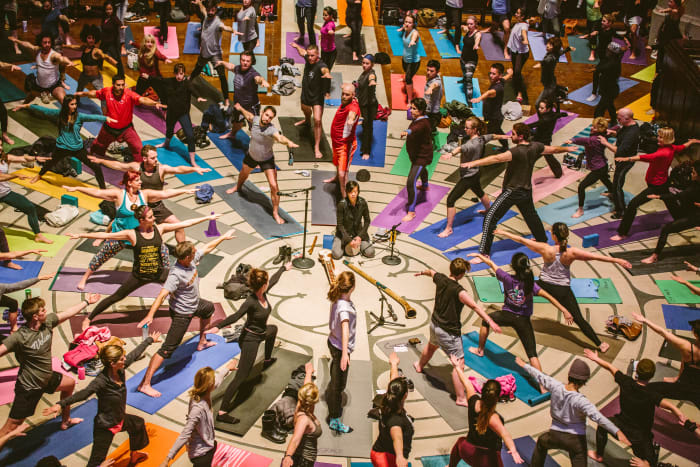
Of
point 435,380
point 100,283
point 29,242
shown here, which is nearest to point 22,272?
point 29,242

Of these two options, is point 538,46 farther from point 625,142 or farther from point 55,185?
point 55,185

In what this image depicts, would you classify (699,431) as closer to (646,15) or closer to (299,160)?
(299,160)

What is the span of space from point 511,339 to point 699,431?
8.10 ft

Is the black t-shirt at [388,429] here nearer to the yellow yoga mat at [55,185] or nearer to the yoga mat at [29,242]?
the yoga mat at [29,242]

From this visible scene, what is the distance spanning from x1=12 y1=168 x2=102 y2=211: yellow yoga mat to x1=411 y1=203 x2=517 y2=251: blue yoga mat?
5.53 m

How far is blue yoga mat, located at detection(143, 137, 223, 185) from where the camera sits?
1259cm

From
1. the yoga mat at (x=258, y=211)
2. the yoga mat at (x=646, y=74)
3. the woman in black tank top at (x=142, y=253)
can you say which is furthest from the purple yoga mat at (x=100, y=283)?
the yoga mat at (x=646, y=74)

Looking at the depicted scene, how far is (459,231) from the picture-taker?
1138 centimetres

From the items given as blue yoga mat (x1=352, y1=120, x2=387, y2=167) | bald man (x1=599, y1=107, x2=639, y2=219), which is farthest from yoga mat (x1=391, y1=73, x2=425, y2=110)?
bald man (x1=599, y1=107, x2=639, y2=219)

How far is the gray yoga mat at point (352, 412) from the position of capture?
Result: 23.6 ft

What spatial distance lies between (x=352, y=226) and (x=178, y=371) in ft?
11.4

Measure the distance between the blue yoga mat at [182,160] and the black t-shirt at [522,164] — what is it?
18.0ft

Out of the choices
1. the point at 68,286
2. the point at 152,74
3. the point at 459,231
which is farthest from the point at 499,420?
the point at 152,74

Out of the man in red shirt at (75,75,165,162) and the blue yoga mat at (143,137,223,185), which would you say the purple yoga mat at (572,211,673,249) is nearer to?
the blue yoga mat at (143,137,223,185)
